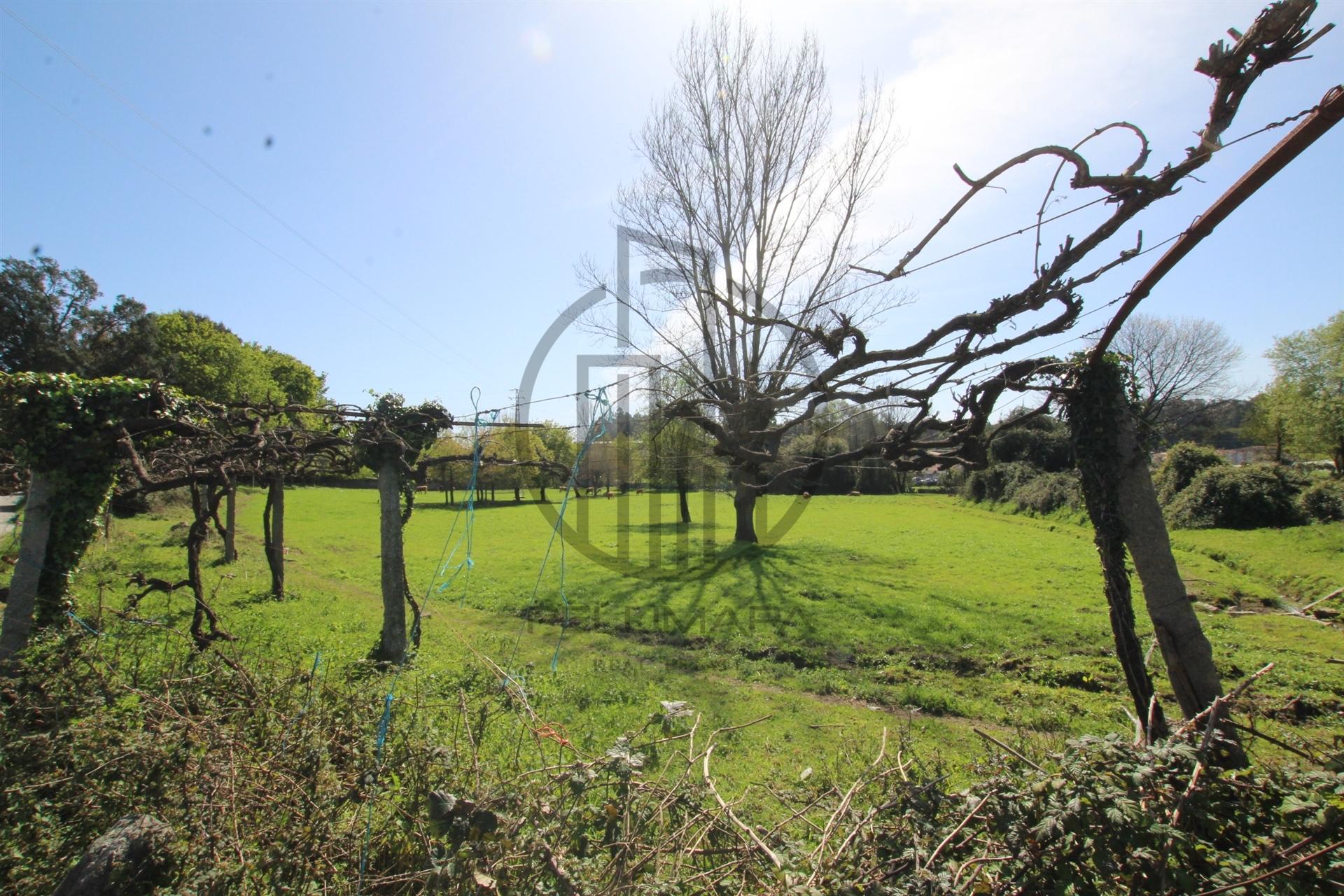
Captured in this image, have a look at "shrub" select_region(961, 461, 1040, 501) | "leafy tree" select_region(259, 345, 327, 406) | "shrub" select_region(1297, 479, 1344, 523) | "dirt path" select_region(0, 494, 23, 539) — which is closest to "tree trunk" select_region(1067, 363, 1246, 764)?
"dirt path" select_region(0, 494, 23, 539)

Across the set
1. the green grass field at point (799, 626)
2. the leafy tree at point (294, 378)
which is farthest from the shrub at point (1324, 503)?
the leafy tree at point (294, 378)

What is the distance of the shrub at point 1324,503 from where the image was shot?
1873cm

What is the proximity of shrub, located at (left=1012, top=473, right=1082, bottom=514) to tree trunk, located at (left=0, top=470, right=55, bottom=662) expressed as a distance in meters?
31.4

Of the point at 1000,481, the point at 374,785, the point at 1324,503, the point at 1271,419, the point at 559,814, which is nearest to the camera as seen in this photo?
the point at 559,814

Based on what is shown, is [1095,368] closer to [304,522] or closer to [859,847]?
[859,847]

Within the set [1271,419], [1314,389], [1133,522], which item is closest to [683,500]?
[1133,522]

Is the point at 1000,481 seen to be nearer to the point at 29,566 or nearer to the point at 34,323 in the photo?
the point at 29,566

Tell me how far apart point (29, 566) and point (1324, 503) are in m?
31.5

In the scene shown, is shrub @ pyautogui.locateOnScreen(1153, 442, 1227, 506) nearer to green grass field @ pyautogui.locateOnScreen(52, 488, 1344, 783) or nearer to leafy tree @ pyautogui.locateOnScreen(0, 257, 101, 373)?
green grass field @ pyautogui.locateOnScreen(52, 488, 1344, 783)

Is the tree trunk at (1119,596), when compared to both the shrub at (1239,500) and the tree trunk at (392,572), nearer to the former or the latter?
the tree trunk at (392,572)

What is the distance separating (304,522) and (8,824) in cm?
2666

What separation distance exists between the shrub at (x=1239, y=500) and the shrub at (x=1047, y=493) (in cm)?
417

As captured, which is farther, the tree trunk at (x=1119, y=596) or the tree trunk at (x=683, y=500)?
the tree trunk at (x=683, y=500)

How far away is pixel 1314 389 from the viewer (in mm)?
28125
